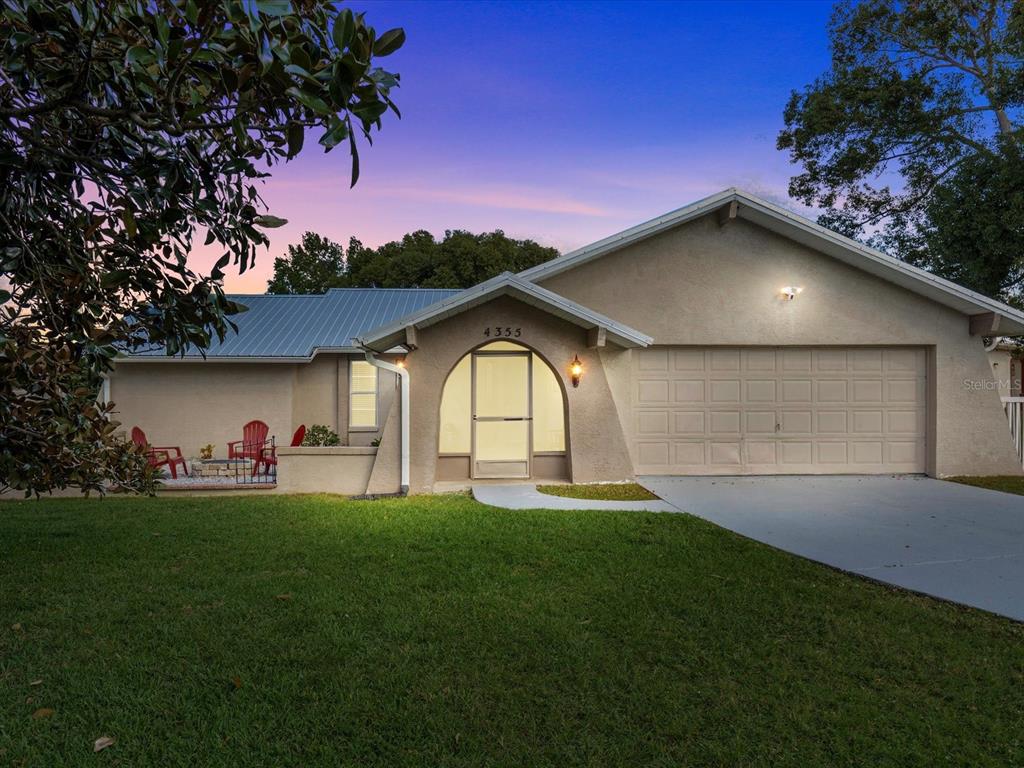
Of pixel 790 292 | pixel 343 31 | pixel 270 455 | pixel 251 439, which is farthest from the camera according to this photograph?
pixel 251 439

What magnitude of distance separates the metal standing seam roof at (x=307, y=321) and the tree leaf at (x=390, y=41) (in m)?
10.9

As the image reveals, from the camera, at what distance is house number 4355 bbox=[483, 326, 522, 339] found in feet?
34.5

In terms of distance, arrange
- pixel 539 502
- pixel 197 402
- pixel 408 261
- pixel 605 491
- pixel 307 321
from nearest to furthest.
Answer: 1. pixel 539 502
2. pixel 605 491
3. pixel 197 402
4. pixel 307 321
5. pixel 408 261

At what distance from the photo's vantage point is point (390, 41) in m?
2.46

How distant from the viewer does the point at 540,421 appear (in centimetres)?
1215

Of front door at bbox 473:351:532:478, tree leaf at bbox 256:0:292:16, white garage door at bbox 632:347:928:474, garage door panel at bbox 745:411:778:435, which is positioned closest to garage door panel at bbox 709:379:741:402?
white garage door at bbox 632:347:928:474

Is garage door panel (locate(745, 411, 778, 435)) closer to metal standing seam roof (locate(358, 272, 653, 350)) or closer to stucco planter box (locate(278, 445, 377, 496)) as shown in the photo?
metal standing seam roof (locate(358, 272, 653, 350))

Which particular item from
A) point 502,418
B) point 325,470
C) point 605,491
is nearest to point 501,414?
point 502,418

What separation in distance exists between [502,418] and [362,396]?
15.8ft

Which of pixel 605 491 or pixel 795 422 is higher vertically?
pixel 795 422

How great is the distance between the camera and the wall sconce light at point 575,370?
10500mm

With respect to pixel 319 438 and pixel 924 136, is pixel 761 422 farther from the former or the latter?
pixel 924 136

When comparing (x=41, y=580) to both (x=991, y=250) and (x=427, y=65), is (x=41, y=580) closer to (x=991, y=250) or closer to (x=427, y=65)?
(x=427, y=65)

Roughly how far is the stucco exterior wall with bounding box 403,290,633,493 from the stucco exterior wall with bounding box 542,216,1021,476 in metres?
1.43
